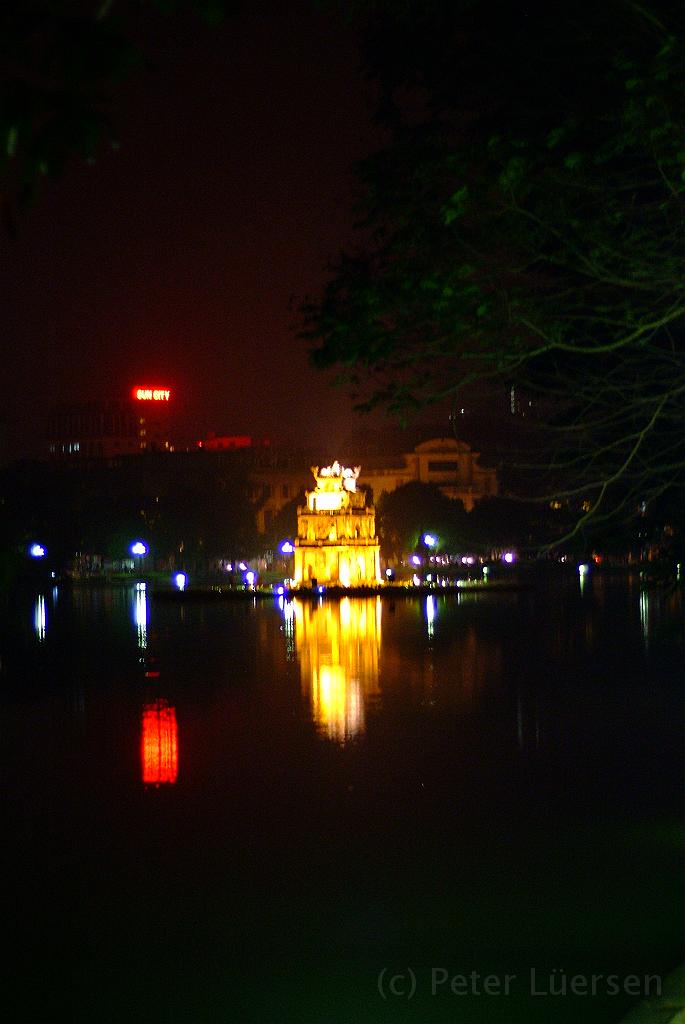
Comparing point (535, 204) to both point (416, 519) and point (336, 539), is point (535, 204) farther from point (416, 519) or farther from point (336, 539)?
point (416, 519)

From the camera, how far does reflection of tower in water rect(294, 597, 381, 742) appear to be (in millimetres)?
24109

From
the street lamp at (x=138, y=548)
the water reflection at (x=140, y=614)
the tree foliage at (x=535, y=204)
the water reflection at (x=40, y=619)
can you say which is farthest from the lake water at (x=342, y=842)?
the street lamp at (x=138, y=548)

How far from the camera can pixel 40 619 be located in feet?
187

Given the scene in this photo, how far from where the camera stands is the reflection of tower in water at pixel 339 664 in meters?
24.1

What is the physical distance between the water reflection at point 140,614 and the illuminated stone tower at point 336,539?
887cm

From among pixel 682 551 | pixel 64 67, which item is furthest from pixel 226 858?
pixel 64 67

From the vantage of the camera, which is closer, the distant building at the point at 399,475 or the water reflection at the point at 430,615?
the water reflection at the point at 430,615

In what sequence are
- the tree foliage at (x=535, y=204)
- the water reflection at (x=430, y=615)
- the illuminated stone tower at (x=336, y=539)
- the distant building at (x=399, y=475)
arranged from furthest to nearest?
the distant building at (x=399, y=475), the illuminated stone tower at (x=336, y=539), the water reflection at (x=430, y=615), the tree foliage at (x=535, y=204)

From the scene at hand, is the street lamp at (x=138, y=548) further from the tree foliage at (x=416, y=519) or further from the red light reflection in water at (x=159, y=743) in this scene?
the red light reflection in water at (x=159, y=743)

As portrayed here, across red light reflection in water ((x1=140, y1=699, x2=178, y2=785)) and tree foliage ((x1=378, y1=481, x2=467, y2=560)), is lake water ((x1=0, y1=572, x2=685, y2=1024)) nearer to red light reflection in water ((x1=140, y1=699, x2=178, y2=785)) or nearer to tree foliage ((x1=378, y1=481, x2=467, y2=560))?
red light reflection in water ((x1=140, y1=699, x2=178, y2=785))

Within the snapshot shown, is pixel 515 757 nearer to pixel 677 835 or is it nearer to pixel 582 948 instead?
pixel 677 835

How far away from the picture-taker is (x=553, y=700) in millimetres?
26703

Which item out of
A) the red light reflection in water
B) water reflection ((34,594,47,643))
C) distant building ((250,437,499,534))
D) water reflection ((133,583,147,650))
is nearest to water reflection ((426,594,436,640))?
water reflection ((133,583,147,650))

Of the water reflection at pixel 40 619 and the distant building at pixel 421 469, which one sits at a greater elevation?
the distant building at pixel 421 469
